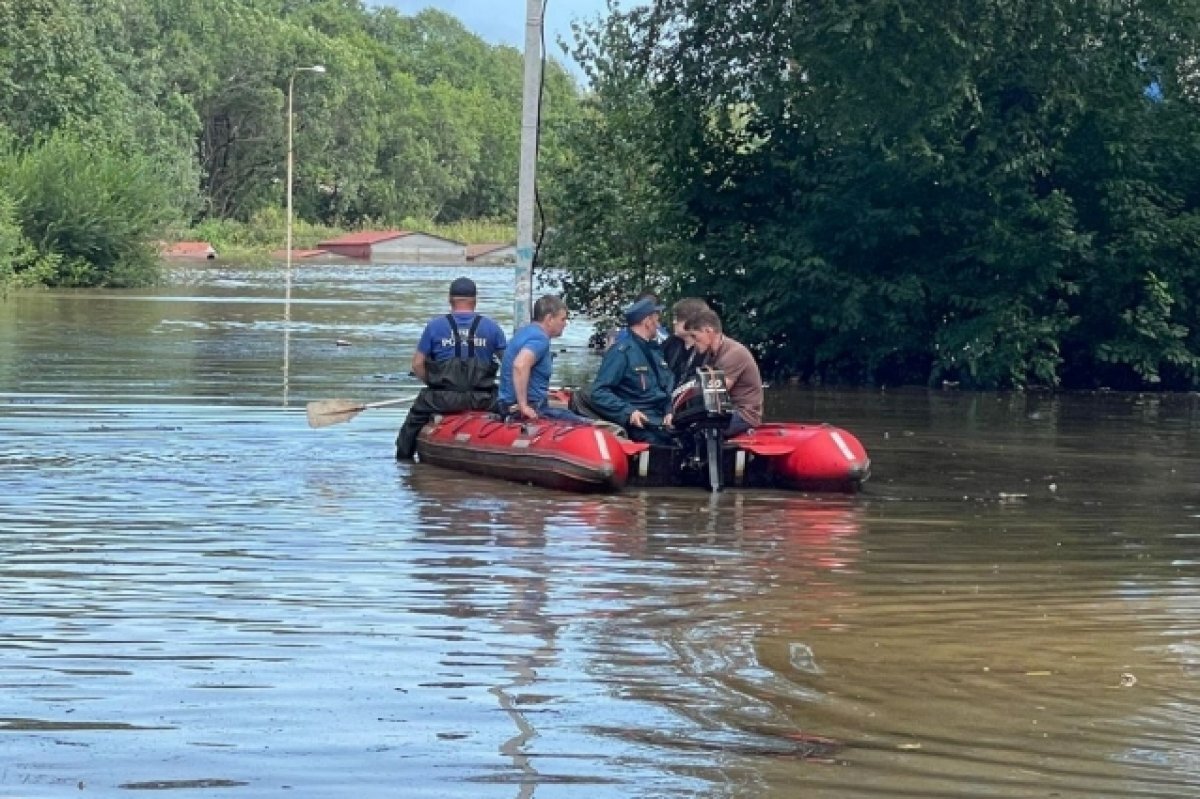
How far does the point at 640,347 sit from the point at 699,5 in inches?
436

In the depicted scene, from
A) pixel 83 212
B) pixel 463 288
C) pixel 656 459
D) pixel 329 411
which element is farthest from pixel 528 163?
pixel 83 212

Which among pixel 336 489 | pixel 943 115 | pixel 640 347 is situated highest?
pixel 943 115

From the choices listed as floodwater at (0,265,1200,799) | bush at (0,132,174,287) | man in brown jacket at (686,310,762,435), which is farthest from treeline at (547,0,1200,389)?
bush at (0,132,174,287)

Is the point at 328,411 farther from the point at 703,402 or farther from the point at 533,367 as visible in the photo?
the point at 703,402

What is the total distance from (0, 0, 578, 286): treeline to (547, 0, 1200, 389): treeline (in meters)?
4.12

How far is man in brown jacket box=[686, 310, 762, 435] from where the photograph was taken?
1591 centimetres

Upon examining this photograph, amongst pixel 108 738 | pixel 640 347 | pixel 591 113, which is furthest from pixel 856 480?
pixel 591 113

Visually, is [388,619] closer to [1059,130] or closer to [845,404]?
[845,404]

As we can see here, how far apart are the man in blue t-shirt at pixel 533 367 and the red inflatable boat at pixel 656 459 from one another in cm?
18

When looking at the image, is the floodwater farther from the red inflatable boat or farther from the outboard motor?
the outboard motor

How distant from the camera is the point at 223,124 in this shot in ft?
392

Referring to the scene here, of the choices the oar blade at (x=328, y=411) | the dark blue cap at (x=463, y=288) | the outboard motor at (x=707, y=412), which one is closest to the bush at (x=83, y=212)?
the oar blade at (x=328, y=411)

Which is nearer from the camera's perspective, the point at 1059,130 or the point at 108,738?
the point at 108,738

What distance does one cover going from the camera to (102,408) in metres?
21.8
